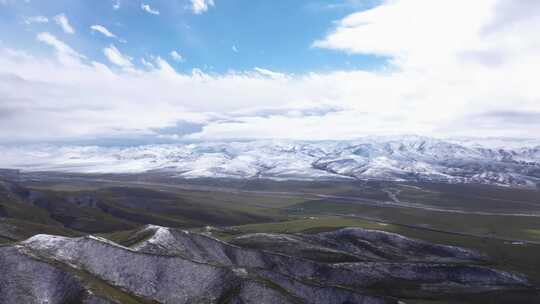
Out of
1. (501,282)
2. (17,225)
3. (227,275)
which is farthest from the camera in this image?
(17,225)

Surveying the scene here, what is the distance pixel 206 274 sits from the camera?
269ft

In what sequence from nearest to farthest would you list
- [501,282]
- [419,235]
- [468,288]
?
[468,288] → [501,282] → [419,235]

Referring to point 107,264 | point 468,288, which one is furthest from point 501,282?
point 107,264

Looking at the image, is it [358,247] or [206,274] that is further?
[358,247]

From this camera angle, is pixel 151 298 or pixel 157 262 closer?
pixel 151 298

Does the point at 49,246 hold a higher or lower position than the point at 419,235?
higher

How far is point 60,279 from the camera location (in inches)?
2857

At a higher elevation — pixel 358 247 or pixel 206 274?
pixel 206 274

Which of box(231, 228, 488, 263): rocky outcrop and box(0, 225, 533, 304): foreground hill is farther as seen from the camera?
box(231, 228, 488, 263): rocky outcrop

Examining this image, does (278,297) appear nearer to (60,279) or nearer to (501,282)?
(60,279)

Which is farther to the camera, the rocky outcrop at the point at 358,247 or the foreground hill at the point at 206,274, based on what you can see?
the rocky outcrop at the point at 358,247

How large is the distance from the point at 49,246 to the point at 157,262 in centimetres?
2105

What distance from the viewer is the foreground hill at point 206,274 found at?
7275 centimetres

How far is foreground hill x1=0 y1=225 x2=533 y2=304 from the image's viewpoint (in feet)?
239
